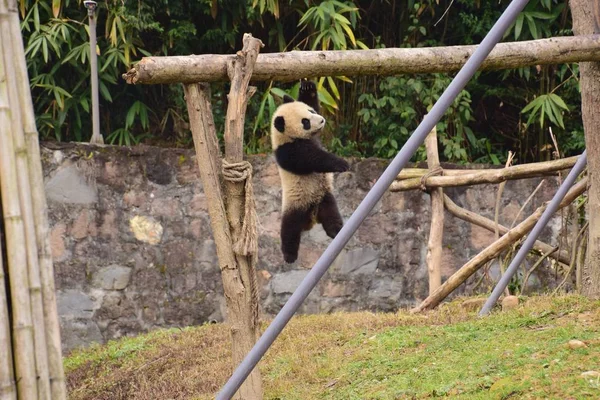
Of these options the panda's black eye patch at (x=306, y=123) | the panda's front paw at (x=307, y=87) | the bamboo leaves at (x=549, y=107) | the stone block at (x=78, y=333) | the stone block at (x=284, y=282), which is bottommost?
the stone block at (x=78, y=333)

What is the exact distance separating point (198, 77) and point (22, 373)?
1.68 m

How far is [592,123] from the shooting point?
5535 mm

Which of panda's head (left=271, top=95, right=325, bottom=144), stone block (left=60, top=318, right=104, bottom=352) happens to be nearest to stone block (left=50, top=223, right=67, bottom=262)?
stone block (left=60, top=318, right=104, bottom=352)

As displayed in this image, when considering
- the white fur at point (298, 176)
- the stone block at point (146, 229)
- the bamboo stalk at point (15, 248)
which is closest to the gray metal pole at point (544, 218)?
the white fur at point (298, 176)

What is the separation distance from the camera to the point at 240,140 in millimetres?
4508

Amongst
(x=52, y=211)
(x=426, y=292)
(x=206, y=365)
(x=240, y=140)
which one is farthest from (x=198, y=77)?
(x=426, y=292)

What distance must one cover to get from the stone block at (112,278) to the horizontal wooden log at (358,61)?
11.0ft

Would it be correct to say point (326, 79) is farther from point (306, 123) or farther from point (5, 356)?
point (5, 356)

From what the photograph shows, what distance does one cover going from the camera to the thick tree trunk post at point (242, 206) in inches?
176

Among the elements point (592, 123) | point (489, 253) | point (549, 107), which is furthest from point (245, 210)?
point (549, 107)

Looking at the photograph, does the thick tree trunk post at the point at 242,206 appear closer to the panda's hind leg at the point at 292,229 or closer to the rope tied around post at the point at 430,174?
the panda's hind leg at the point at 292,229

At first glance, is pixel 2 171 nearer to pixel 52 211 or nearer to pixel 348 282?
pixel 52 211

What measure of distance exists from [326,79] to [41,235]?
514 cm

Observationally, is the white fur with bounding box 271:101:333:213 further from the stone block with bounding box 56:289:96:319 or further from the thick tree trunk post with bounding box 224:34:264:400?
the stone block with bounding box 56:289:96:319
